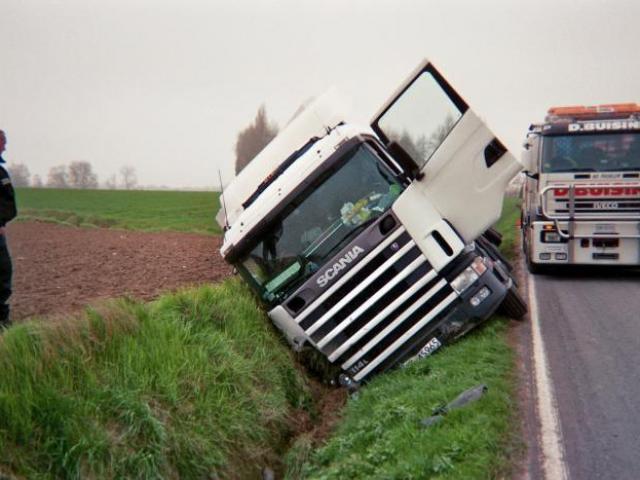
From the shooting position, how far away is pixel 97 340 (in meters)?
5.21

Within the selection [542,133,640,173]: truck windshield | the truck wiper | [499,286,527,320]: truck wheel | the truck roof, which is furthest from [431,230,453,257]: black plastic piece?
[542,133,640,173]: truck windshield

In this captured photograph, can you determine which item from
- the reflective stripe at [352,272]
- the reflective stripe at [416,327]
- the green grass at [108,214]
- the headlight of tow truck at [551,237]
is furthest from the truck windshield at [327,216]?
the green grass at [108,214]

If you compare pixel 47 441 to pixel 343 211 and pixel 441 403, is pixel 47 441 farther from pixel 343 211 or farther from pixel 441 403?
pixel 343 211

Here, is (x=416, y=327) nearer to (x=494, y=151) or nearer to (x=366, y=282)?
(x=366, y=282)

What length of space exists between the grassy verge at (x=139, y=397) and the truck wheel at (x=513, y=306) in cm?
284

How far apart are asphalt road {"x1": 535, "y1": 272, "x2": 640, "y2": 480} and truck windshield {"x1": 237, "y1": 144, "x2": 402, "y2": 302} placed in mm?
2344

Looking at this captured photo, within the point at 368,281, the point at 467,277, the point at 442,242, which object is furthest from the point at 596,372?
the point at 368,281

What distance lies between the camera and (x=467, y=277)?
660 centimetres

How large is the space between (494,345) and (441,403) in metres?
1.66

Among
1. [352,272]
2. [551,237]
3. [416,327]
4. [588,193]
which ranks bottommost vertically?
[551,237]

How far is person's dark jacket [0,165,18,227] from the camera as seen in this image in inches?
244

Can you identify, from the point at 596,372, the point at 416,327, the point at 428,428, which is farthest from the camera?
the point at 416,327

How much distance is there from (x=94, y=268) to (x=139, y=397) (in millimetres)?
5831

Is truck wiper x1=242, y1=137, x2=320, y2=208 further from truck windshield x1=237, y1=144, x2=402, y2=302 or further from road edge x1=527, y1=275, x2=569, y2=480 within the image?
road edge x1=527, y1=275, x2=569, y2=480
